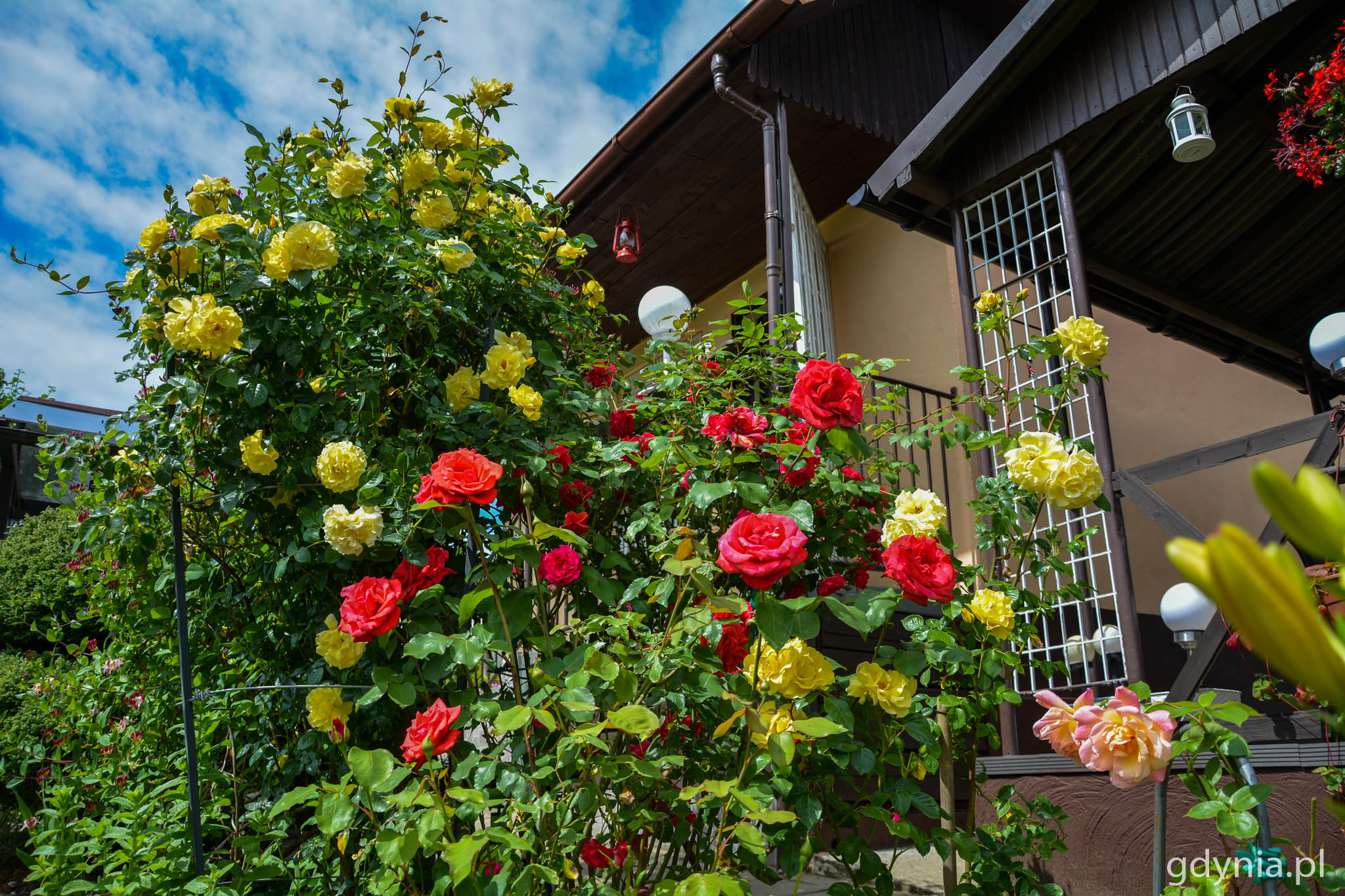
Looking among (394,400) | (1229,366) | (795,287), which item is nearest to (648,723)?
(394,400)

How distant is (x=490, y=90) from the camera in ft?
7.88

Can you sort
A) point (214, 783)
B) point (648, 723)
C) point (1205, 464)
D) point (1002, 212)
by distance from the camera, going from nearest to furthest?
point (648, 723) → point (214, 783) → point (1205, 464) → point (1002, 212)

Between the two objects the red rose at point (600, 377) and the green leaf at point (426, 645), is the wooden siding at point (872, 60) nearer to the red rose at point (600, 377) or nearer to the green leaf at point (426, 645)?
the red rose at point (600, 377)

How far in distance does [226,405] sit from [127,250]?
17.8 inches

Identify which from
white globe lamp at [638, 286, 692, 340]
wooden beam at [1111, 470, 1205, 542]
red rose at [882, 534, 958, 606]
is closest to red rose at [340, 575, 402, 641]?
red rose at [882, 534, 958, 606]

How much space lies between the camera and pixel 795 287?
490cm

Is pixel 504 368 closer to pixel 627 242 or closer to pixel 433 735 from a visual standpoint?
pixel 433 735

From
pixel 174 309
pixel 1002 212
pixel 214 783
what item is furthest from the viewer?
pixel 1002 212

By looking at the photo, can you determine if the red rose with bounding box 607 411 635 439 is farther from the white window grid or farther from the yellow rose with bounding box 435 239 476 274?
the white window grid

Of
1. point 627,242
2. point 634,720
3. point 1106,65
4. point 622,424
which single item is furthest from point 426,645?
point 627,242

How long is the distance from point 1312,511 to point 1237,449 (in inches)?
138

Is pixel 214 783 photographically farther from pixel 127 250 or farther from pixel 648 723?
pixel 648 723

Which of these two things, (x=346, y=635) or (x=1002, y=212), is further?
(x=1002, y=212)

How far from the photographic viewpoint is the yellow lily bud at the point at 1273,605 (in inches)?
9.3
